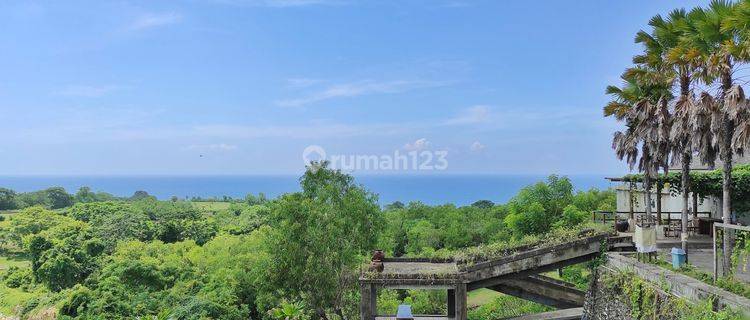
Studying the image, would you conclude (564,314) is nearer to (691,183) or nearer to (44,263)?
(691,183)

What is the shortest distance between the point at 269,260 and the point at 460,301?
9000mm

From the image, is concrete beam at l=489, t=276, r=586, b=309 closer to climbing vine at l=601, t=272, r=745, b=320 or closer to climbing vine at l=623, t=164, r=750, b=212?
climbing vine at l=601, t=272, r=745, b=320

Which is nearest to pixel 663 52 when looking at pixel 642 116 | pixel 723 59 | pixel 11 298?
pixel 642 116

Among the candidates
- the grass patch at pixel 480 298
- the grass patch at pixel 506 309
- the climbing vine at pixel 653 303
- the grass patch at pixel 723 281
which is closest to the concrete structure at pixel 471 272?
the climbing vine at pixel 653 303

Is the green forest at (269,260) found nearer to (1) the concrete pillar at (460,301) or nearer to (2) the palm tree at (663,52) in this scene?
(1) the concrete pillar at (460,301)

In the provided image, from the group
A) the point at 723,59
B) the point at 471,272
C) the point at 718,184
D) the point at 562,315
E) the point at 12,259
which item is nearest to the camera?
the point at 723,59

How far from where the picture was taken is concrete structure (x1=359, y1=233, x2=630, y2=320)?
14.2 meters

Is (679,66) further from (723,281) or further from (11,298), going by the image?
(11,298)

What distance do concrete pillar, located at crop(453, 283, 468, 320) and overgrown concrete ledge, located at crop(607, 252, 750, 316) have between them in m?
3.87

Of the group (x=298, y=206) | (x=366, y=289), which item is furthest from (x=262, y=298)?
(x=366, y=289)

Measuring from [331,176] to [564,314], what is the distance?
11.2 meters

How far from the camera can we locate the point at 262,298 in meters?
21.6

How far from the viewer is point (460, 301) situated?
14234 millimetres

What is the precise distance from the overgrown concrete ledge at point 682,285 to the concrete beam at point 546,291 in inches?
158
